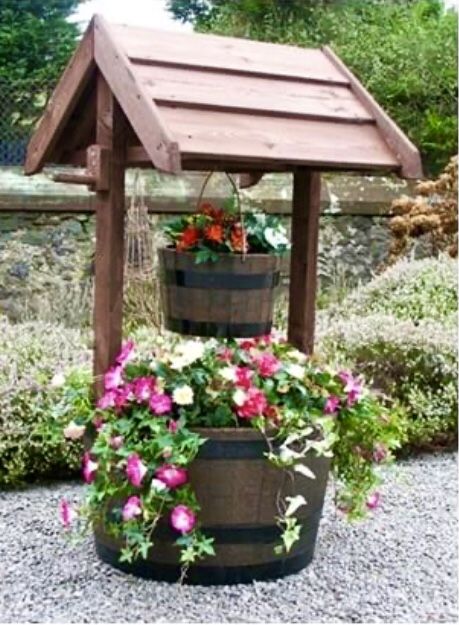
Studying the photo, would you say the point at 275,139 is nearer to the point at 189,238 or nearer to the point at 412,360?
the point at 189,238

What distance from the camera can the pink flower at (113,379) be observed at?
319 centimetres

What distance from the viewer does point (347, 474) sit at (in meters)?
3.64

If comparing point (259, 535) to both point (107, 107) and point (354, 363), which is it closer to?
point (107, 107)

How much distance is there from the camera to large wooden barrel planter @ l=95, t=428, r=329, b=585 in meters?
3.10

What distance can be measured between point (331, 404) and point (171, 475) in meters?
0.66

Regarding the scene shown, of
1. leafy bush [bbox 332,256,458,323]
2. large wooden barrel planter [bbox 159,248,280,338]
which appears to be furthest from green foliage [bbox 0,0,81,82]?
large wooden barrel planter [bbox 159,248,280,338]

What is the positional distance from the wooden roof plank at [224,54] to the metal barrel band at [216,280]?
0.68m

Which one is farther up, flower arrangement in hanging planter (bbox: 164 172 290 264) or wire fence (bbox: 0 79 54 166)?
wire fence (bbox: 0 79 54 166)

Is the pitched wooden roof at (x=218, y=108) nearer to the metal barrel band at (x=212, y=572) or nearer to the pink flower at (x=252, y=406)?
the pink flower at (x=252, y=406)

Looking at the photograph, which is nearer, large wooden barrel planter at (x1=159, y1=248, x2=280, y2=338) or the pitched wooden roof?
the pitched wooden roof

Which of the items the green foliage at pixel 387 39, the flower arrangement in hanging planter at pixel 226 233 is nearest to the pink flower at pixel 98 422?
the flower arrangement in hanging planter at pixel 226 233

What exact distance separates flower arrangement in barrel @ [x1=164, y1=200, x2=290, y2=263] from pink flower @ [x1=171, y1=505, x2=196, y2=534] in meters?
0.78

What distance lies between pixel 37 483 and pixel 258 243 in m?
1.67

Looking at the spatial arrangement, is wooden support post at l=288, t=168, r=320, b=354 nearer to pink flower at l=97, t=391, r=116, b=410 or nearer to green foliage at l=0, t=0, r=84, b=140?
pink flower at l=97, t=391, r=116, b=410
